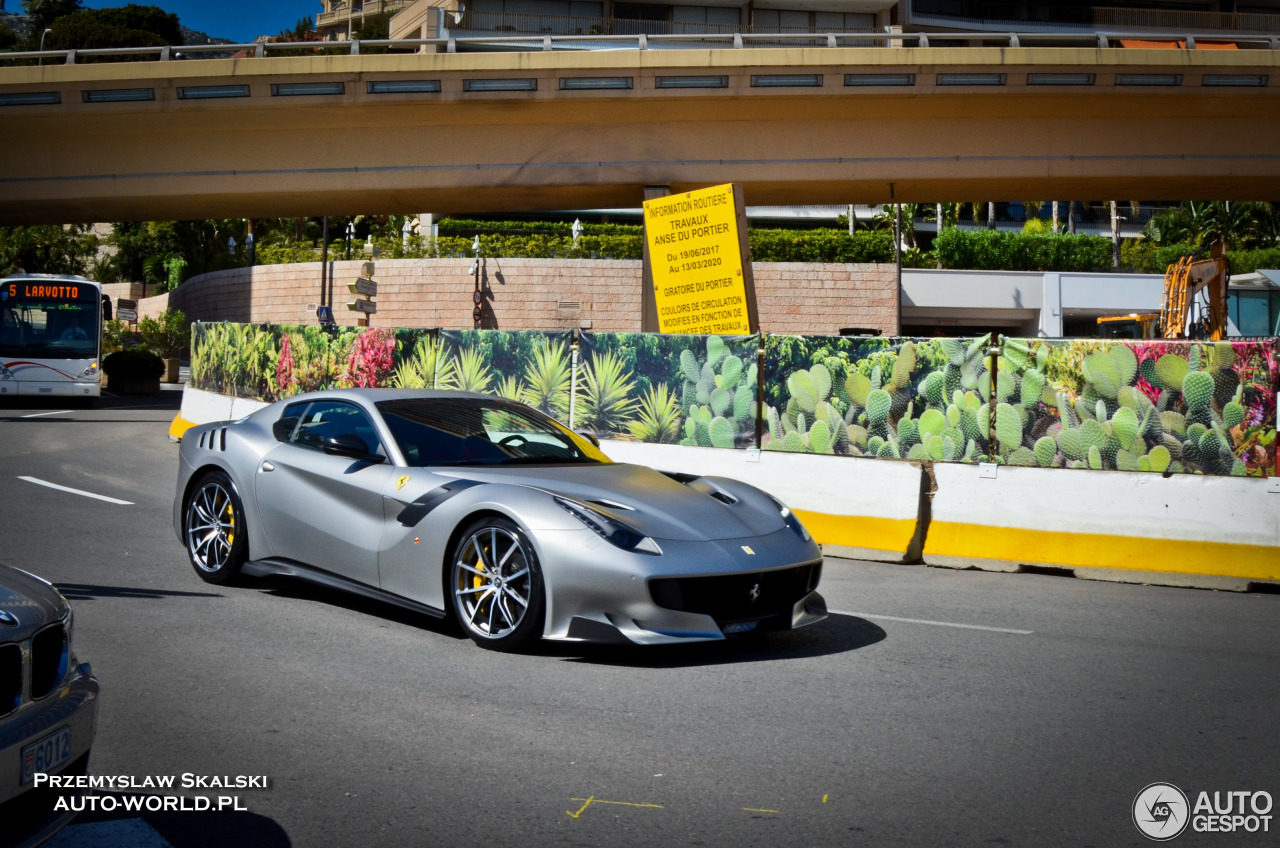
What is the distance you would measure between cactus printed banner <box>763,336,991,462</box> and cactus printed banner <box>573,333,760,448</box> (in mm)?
255

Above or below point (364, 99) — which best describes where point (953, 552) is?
below

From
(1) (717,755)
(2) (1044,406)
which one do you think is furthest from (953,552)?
(1) (717,755)

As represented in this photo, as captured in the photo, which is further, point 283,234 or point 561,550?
point 283,234

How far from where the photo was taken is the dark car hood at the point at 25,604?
9.65 ft

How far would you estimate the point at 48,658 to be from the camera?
3107 mm

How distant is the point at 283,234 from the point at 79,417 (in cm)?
5048

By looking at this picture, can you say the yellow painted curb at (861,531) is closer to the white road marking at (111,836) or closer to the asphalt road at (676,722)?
the asphalt road at (676,722)

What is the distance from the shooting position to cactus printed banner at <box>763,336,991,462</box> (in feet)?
33.2

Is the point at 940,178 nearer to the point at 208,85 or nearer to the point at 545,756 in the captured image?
the point at 208,85

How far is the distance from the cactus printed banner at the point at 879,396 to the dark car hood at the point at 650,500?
12.6 feet

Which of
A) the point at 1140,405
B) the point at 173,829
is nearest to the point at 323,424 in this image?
the point at 173,829

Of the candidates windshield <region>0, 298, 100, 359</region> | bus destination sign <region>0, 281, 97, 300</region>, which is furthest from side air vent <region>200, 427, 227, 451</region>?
bus destination sign <region>0, 281, 97, 300</region>

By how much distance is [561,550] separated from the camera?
5.73m

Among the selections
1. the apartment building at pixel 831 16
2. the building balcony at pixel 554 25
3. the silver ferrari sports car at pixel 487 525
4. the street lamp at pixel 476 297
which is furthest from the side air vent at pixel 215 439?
the building balcony at pixel 554 25
